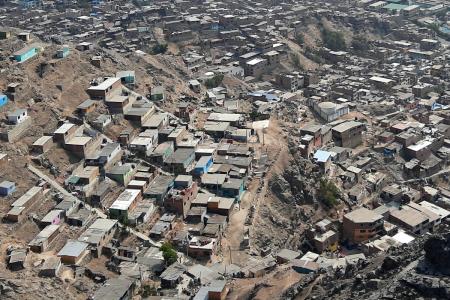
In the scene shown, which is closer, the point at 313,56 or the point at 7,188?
the point at 7,188

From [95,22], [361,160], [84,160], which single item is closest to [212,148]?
[84,160]

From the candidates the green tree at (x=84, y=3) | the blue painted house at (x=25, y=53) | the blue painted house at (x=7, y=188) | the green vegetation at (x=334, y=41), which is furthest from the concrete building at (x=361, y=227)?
the green tree at (x=84, y=3)

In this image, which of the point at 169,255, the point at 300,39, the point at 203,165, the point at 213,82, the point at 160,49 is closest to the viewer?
the point at 169,255

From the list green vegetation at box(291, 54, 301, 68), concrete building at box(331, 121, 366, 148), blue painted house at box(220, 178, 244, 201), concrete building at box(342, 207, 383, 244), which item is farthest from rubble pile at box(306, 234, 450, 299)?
green vegetation at box(291, 54, 301, 68)

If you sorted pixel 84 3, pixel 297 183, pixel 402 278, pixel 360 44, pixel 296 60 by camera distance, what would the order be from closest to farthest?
pixel 402 278 < pixel 297 183 < pixel 296 60 < pixel 360 44 < pixel 84 3

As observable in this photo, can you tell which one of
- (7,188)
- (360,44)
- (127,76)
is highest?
(127,76)

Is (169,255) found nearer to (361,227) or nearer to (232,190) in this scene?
(232,190)

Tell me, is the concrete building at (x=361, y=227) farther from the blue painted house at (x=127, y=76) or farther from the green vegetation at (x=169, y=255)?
the blue painted house at (x=127, y=76)

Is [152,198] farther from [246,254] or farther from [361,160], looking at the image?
[361,160]

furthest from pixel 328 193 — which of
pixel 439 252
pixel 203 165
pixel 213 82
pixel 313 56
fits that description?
pixel 313 56

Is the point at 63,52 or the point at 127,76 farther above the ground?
the point at 63,52
